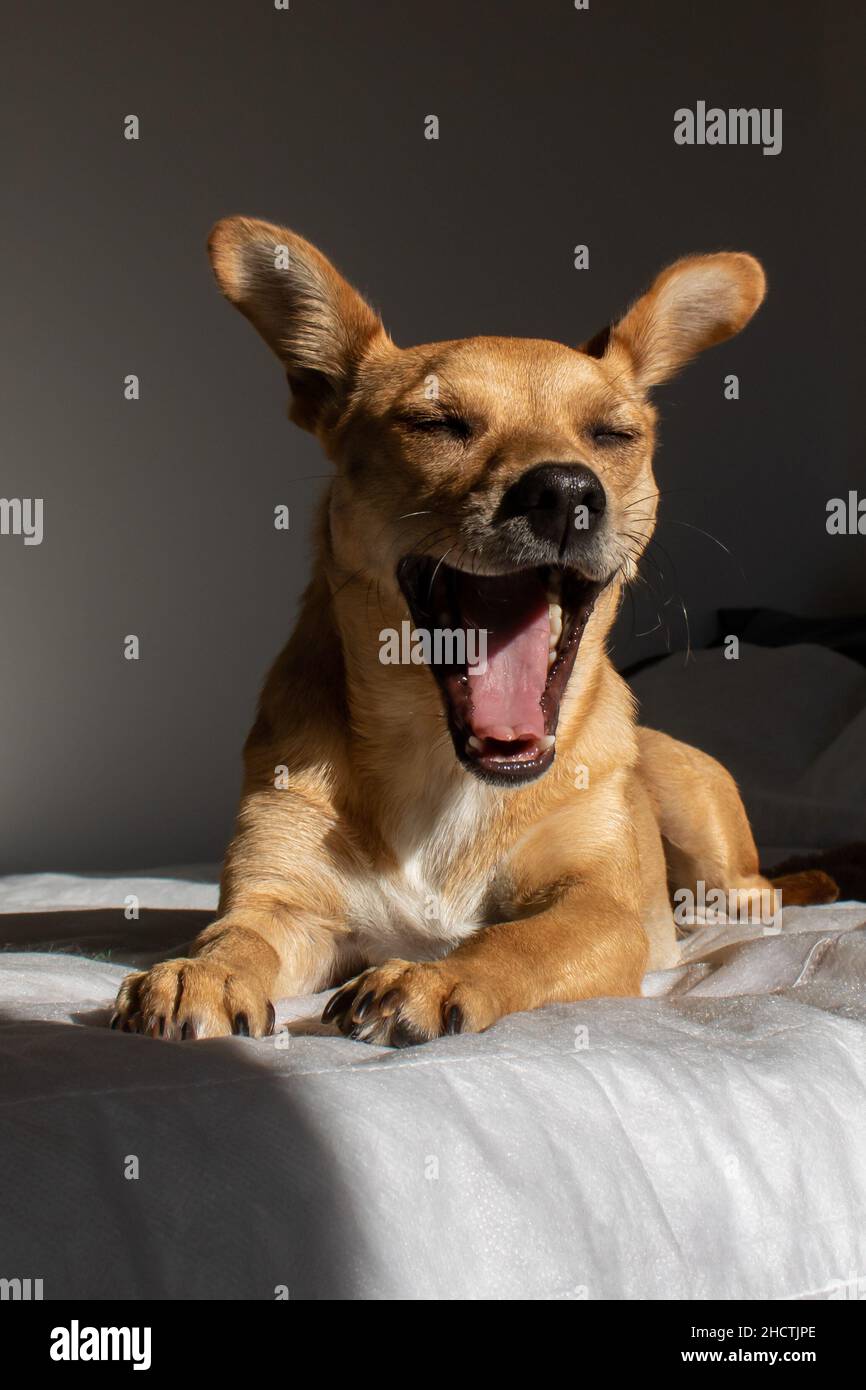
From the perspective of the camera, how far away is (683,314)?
2730 millimetres

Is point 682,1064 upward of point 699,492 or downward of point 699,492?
downward

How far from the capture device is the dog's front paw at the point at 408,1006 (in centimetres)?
159

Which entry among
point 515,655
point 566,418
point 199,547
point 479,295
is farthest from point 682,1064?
point 479,295

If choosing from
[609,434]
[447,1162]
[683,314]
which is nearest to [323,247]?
[683,314]

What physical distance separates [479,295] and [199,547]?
1811 millimetres

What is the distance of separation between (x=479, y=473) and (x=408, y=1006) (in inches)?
36.8

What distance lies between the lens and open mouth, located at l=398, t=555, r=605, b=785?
6.91 feet

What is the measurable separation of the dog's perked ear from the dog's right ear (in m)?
0.53

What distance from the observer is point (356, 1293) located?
3.67 ft

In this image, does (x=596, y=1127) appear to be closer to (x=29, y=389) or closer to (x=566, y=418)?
(x=566, y=418)

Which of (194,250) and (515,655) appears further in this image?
(194,250)

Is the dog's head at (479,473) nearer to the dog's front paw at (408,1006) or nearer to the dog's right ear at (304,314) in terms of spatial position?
the dog's right ear at (304,314)

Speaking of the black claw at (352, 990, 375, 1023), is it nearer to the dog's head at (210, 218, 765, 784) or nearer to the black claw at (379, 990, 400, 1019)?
the black claw at (379, 990, 400, 1019)

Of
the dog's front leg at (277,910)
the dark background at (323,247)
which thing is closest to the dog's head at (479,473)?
the dog's front leg at (277,910)
